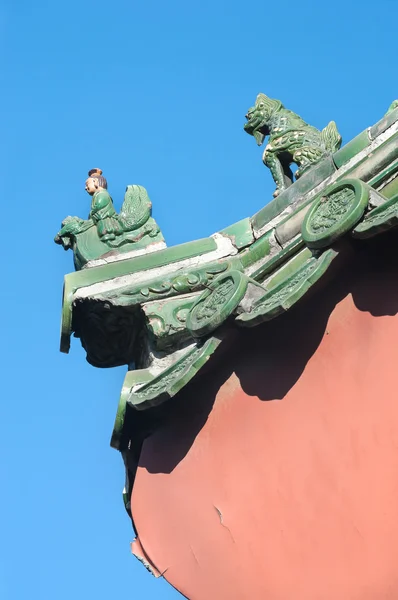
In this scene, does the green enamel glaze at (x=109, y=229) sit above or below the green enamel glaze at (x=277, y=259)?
above

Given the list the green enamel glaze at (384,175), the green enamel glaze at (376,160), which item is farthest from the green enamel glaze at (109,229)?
the green enamel glaze at (384,175)

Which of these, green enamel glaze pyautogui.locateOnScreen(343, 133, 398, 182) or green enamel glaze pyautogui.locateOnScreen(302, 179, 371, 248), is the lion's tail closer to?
green enamel glaze pyautogui.locateOnScreen(343, 133, 398, 182)

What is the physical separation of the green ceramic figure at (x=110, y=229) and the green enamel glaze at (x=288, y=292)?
3.95 feet

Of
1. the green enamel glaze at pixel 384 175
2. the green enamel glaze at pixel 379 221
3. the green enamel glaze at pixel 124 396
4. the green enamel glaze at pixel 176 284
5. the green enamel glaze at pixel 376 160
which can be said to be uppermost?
the green enamel glaze at pixel 176 284

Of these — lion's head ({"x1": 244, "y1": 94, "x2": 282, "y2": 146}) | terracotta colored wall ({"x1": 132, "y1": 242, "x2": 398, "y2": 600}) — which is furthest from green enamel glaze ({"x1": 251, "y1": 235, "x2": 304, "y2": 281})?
lion's head ({"x1": 244, "y1": 94, "x2": 282, "y2": 146})

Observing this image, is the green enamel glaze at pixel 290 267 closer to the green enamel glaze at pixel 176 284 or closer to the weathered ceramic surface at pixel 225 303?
the weathered ceramic surface at pixel 225 303

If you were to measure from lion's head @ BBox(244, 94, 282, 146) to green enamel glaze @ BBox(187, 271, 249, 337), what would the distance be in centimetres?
217

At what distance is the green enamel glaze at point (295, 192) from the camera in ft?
19.7

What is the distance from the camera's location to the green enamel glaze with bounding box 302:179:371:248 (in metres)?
5.14

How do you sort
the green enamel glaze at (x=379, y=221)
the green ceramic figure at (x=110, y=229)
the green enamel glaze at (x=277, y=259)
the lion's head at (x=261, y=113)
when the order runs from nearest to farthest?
the green enamel glaze at (x=379, y=221) → the green enamel glaze at (x=277, y=259) → the green ceramic figure at (x=110, y=229) → the lion's head at (x=261, y=113)

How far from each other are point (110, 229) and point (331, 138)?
1438mm

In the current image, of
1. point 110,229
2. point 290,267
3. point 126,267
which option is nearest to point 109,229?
point 110,229

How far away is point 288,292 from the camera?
5.33 m

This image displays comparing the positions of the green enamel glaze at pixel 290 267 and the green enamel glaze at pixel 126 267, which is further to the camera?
the green enamel glaze at pixel 126 267
